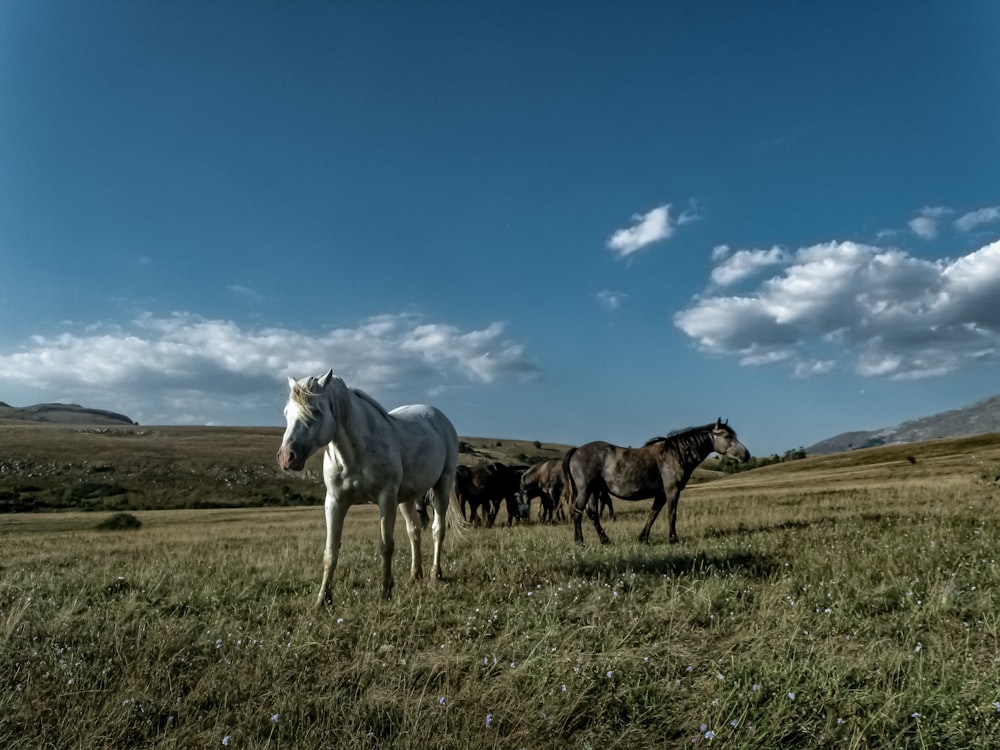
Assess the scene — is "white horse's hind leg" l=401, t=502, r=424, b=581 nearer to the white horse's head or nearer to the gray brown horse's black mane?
the white horse's head

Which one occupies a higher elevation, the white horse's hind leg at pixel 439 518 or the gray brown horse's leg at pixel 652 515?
the white horse's hind leg at pixel 439 518

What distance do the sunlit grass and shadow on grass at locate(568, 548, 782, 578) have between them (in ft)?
0.30

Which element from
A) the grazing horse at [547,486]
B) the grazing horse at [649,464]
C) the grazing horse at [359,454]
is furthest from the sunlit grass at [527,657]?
the grazing horse at [547,486]

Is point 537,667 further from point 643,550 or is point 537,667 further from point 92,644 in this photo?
point 643,550

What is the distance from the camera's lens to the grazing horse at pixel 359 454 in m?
6.36

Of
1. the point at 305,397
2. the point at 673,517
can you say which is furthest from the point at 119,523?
the point at 305,397

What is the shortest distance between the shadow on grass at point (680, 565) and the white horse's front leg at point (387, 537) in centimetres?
248

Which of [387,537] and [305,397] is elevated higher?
[305,397]

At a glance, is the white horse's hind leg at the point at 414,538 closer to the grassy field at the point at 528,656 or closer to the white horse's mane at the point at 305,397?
the grassy field at the point at 528,656

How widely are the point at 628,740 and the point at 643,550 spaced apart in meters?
6.85

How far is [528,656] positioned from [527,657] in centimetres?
3

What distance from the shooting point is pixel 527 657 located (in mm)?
4777

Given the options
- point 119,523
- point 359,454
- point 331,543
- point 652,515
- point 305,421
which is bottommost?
point 119,523

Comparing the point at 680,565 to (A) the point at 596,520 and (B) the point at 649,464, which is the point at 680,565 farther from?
(B) the point at 649,464
